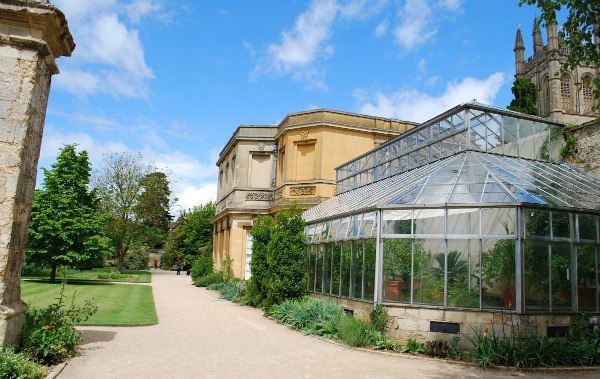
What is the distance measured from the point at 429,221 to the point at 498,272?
1883 millimetres

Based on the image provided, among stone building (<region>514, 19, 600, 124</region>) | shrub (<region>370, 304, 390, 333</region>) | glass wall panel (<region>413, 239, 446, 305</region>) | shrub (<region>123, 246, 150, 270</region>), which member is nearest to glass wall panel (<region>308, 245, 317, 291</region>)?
shrub (<region>370, 304, 390, 333</region>)

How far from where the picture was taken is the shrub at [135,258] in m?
51.6

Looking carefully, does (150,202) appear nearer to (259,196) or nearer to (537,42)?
(259,196)

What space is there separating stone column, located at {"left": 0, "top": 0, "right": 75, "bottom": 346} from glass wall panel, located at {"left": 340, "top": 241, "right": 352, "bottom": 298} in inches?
319

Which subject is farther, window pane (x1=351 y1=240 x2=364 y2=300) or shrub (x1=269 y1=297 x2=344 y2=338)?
window pane (x1=351 y1=240 x2=364 y2=300)

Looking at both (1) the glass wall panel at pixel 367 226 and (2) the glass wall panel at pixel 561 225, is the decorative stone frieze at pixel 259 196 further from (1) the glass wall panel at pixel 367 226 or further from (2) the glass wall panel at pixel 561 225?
(2) the glass wall panel at pixel 561 225

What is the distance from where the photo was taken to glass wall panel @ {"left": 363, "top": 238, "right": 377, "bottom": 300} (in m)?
11.5

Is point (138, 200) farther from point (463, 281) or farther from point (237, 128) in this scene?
point (463, 281)

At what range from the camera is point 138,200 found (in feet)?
139

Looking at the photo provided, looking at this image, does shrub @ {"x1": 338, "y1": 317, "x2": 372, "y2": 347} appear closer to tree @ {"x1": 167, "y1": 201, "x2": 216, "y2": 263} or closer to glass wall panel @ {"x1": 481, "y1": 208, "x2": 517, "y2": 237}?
glass wall panel @ {"x1": 481, "y1": 208, "x2": 517, "y2": 237}

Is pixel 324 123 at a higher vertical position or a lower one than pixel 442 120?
higher

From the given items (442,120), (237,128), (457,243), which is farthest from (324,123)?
(457,243)

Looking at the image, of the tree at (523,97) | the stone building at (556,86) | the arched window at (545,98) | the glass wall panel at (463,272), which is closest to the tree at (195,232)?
the tree at (523,97)

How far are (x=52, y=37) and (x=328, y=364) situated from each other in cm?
766
